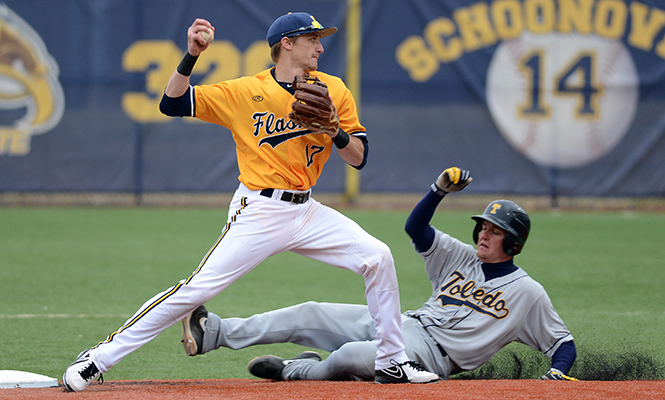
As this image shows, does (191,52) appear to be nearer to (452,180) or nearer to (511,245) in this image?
(452,180)

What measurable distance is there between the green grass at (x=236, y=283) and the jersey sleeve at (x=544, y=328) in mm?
327

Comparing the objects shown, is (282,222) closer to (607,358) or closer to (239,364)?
(239,364)

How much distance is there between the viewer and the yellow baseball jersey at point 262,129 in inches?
143

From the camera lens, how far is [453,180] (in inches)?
148

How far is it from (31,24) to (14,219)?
345 centimetres

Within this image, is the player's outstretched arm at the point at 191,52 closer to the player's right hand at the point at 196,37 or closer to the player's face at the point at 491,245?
the player's right hand at the point at 196,37

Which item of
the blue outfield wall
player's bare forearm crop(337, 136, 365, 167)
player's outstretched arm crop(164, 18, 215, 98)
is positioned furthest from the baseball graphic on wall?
player's outstretched arm crop(164, 18, 215, 98)

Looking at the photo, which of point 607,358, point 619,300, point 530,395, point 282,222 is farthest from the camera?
point 619,300

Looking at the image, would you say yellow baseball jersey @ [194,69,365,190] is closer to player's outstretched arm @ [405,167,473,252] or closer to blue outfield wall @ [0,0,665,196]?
player's outstretched arm @ [405,167,473,252]

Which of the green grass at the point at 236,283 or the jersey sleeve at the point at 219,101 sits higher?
the jersey sleeve at the point at 219,101

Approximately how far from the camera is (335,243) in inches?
142

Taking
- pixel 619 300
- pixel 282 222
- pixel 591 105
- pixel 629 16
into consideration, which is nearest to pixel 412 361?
pixel 282 222

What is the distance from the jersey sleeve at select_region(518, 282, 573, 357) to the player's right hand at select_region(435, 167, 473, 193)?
688mm

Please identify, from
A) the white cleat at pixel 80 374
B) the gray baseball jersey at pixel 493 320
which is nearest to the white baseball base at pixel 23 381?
the white cleat at pixel 80 374
